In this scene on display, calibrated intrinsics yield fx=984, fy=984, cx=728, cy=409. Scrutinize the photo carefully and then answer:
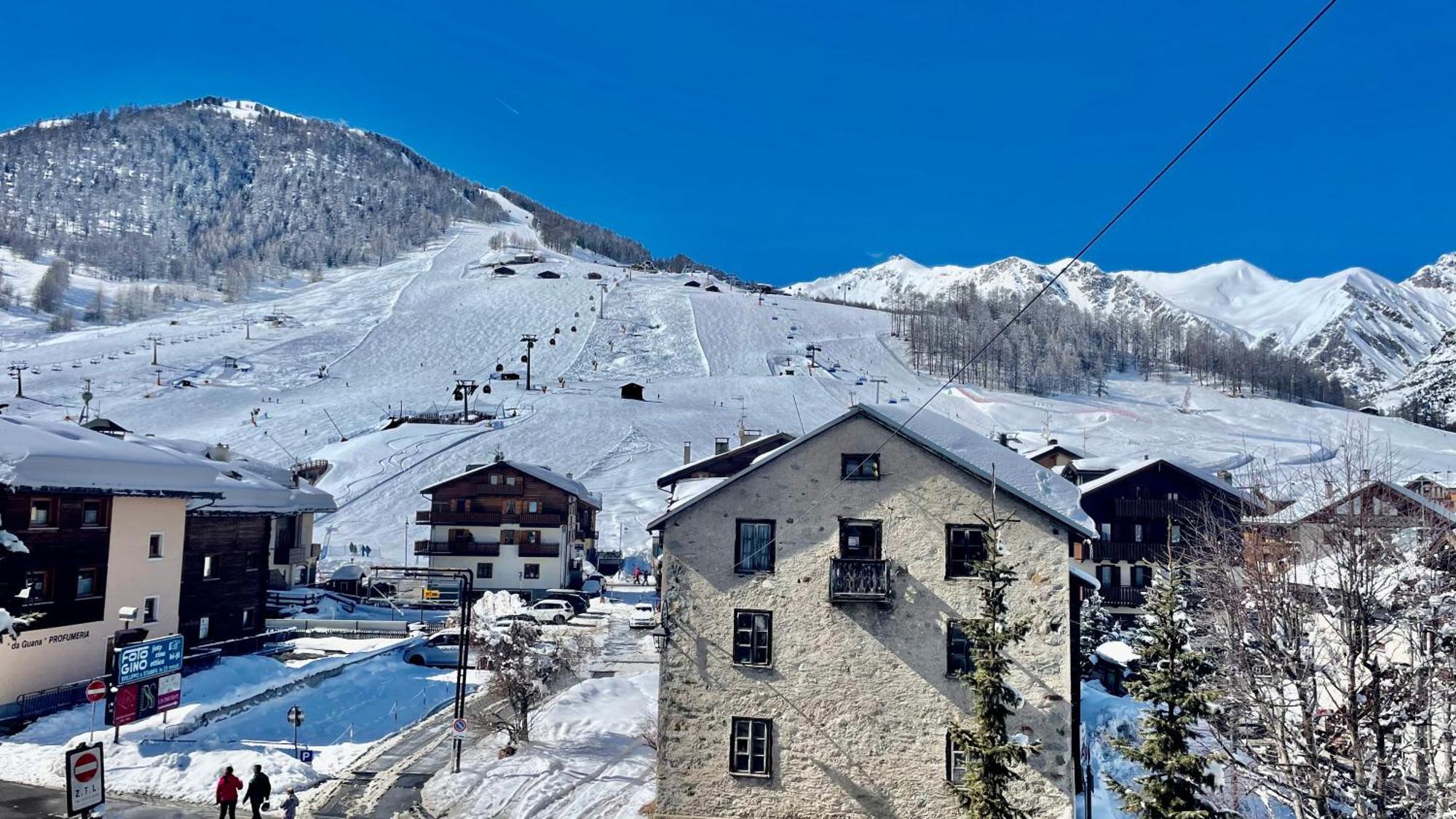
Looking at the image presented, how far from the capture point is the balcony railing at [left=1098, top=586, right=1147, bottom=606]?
47.3 meters

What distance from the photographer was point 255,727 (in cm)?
2856

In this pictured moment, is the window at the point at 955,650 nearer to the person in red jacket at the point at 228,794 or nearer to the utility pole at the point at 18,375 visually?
the person in red jacket at the point at 228,794

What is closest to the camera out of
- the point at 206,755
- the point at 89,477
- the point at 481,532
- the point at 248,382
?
the point at 206,755

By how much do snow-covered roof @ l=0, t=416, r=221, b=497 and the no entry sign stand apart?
16.1 m

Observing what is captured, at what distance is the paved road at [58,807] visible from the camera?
20.1 metres

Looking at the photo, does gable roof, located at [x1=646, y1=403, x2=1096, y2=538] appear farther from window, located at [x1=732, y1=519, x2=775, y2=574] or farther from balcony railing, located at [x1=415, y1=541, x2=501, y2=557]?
balcony railing, located at [x1=415, y1=541, x2=501, y2=557]

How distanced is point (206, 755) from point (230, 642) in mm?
15003

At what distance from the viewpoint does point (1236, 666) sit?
1834cm

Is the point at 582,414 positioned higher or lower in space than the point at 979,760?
higher

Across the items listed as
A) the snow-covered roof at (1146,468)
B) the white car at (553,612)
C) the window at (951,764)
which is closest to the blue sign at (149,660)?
the window at (951,764)

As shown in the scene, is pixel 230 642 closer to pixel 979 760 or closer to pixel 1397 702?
pixel 979 760

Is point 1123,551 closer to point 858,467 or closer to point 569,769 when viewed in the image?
point 858,467

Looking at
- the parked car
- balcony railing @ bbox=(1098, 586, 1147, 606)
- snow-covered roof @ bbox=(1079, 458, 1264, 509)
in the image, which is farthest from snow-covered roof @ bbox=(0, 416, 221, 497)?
snow-covered roof @ bbox=(1079, 458, 1264, 509)

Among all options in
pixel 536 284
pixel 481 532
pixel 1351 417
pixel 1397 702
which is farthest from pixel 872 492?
pixel 536 284
